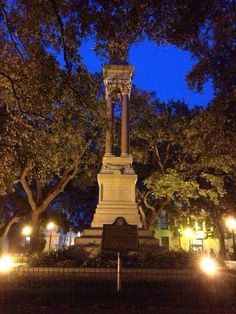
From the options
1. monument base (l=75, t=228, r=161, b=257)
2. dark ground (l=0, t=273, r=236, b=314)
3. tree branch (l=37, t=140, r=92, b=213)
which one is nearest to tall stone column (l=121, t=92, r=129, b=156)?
tree branch (l=37, t=140, r=92, b=213)

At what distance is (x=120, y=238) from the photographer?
14.0 metres

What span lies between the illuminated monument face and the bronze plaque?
10.0 metres

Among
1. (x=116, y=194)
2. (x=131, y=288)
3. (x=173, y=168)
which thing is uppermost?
(x=173, y=168)

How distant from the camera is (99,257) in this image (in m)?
19.7

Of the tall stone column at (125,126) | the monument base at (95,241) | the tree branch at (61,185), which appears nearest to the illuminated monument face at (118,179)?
the tall stone column at (125,126)

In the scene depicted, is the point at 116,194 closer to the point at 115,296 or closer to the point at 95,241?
the point at 95,241

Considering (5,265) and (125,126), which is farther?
(125,126)

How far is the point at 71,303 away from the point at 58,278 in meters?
4.42

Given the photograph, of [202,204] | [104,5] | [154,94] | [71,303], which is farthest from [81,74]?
[202,204]

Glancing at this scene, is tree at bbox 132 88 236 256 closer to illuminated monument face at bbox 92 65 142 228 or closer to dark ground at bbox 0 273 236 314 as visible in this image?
illuminated monument face at bbox 92 65 142 228

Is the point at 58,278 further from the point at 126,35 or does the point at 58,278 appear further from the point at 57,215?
the point at 57,215

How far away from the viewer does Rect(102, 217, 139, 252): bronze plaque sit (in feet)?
45.2

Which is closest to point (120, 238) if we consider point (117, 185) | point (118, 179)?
point (117, 185)

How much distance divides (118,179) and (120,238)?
449 inches
